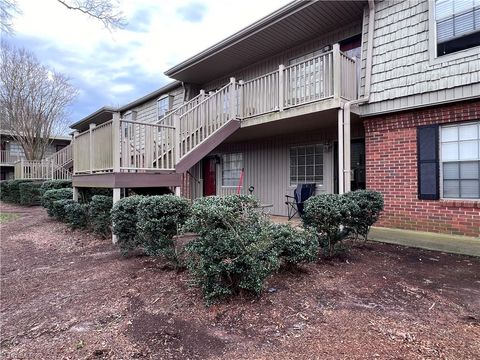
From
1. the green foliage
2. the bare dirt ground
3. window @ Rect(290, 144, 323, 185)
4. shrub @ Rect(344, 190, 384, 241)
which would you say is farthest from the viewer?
the green foliage

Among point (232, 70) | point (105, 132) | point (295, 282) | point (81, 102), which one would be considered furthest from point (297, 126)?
point (81, 102)

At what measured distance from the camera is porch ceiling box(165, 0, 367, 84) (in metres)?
7.33

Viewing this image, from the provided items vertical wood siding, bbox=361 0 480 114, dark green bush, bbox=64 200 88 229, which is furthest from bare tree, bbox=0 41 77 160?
vertical wood siding, bbox=361 0 480 114

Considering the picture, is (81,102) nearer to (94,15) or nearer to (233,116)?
(94,15)

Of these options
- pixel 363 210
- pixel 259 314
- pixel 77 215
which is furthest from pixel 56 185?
pixel 259 314

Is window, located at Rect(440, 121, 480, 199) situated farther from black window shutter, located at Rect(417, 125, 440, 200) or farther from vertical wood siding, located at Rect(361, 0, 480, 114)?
vertical wood siding, located at Rect(361, 0, 480, 114)

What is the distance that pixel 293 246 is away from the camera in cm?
389

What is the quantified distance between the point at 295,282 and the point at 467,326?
1662 mm

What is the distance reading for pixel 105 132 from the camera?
7.01m

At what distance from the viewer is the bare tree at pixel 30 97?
1867 cm

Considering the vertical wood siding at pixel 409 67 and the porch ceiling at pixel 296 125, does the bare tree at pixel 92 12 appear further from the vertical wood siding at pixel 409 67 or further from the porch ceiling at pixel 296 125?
→ the vertical wood siding at pixel 409 67

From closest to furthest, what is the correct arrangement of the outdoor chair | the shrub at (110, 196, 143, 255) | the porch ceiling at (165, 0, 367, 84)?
the shrub at (110, 196, 143, 255)
the porch ceiling at (165, 0, 367, 84)
the outdoor chair

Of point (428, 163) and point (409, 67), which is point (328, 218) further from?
point (409, 67)

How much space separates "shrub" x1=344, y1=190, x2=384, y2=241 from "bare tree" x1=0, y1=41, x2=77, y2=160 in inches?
812
